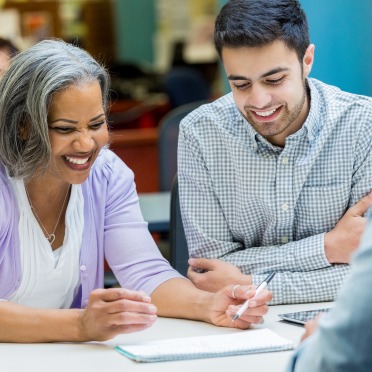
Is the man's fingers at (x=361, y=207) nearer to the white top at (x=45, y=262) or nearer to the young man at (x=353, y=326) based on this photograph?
the white top at (x=45, y=262)

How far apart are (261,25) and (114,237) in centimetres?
67

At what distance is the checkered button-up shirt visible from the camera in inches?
100

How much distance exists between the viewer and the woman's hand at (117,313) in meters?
2.09

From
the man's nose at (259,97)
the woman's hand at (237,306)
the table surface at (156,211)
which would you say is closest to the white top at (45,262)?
the woman's hand at (237,306)

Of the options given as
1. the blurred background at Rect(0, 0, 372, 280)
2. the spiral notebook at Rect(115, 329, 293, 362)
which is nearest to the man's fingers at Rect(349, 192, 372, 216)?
the spiral notebook at Rect(115, 329, 293, 362)

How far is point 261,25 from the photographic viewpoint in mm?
2508

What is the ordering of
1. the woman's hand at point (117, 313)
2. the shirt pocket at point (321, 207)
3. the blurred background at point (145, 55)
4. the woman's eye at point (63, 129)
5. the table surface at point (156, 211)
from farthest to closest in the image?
1. the blurred background at point (145, 55)
2. the table surface at point (156, 211)
3. the shirt pocket at point (321, 207)
4. the woman's eye at point (63, 129)
5. the woman's hand at point (117, 313)

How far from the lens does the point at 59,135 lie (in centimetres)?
236

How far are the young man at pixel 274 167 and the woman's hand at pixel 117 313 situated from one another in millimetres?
421

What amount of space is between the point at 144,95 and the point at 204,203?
7.63 meters

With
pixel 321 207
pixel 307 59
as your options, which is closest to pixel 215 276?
pixel 321 207

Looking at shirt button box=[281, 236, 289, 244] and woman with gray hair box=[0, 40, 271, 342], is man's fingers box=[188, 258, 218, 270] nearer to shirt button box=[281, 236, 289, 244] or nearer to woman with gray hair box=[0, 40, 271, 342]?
woman with gray hair box=[0, 40, 271, 342]

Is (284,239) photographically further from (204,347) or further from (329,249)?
(204,347)

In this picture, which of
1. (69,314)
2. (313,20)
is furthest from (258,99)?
(313,20)
